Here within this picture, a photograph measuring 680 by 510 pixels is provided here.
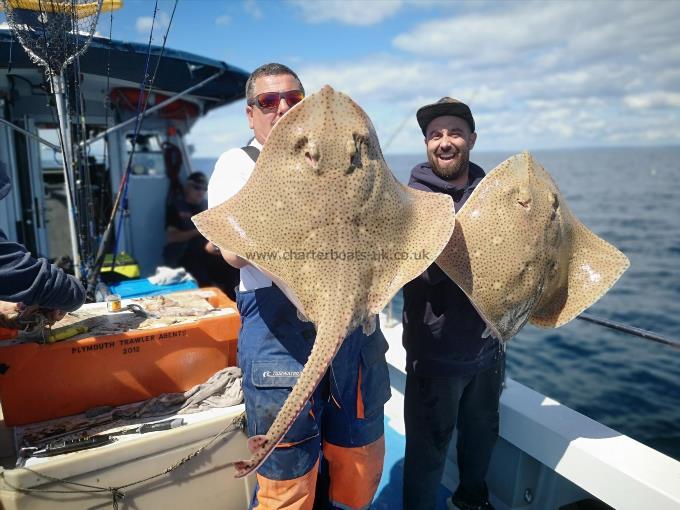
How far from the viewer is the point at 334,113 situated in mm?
2066

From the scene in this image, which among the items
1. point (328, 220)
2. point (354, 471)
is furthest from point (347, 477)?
point (328, 220)

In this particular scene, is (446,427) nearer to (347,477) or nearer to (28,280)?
(347,477)

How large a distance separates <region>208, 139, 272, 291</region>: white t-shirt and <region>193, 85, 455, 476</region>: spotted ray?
0.50 feet

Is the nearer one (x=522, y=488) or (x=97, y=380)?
(x=97, y=380)

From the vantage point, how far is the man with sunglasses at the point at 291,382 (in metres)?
2.26

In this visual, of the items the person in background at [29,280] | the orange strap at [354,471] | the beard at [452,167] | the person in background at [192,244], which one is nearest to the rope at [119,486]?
the orange strap at [354,471]

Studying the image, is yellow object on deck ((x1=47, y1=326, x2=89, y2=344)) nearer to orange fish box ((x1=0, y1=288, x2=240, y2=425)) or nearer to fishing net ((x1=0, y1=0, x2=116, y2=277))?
orange fish box ((x1=0, y1=288, x2=240, y2=425))

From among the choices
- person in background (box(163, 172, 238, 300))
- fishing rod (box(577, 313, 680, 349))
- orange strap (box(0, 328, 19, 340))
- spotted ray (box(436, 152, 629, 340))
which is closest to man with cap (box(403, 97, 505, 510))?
spotted ray (box(436, 152, 629, 340))

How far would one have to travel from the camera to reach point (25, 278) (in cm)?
227

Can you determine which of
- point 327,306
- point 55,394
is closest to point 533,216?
point 327,306

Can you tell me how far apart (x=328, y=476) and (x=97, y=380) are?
159cm

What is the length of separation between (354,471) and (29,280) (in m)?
1.99

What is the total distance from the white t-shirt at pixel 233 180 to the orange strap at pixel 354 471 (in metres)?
1.03

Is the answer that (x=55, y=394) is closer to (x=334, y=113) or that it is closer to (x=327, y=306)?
(x=327, y=306)
